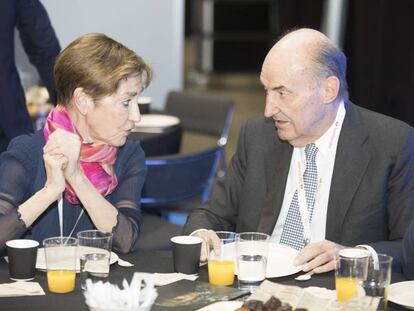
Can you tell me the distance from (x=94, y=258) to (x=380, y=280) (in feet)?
2.38

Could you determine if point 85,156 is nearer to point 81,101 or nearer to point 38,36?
point 81,101

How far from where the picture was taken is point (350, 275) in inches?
91.3

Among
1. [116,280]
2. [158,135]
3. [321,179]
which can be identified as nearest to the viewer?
[116,280]

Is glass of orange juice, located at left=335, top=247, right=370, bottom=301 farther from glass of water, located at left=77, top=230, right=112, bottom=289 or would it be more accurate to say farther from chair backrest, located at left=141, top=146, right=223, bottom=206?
chair backrest, located at left=141, top=146, right=223, bottom=206

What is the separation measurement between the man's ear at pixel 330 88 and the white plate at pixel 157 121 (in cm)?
196

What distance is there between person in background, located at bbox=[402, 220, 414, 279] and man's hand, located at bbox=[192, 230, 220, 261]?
54 cm

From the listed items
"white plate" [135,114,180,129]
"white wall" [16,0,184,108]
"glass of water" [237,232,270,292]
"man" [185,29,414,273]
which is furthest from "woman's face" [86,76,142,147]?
"white wall" [16,0,184,108]

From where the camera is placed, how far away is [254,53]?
14070mm

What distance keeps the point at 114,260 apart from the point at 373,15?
5.44m

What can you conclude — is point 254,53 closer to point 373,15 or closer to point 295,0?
point 295,0

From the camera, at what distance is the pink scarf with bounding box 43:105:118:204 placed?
3041 millimetres

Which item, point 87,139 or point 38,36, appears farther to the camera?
point 38,36

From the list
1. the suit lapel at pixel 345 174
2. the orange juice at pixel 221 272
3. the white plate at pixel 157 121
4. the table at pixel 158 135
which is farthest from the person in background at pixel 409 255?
the white plate at pixel 157 121

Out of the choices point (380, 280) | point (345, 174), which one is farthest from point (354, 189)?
point (380, 280)
